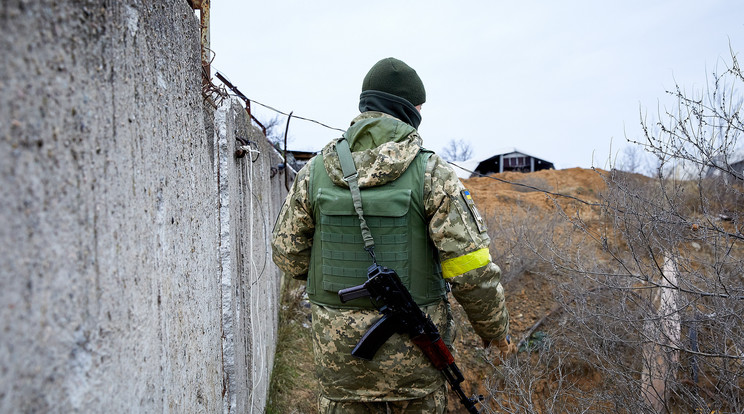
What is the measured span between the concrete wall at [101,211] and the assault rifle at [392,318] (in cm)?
57

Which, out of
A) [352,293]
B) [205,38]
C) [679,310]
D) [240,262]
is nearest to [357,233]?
[352,293]

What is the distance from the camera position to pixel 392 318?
171 cm

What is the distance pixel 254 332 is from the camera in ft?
8.50

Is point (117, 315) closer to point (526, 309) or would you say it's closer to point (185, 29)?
point (185, 29)

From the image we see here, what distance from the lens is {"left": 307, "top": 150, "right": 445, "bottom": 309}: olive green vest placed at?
5.66 feet

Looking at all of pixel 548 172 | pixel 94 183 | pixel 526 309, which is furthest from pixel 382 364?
pixel 548 172

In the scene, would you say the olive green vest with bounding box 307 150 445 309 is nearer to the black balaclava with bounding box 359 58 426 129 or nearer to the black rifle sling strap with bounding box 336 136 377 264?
the black rifle sling strap with bounding box 336 136 377 264

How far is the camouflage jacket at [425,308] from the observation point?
170 cm

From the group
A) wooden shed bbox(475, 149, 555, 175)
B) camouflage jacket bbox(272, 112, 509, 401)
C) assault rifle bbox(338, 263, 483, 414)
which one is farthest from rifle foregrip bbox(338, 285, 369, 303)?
wooden shed bbox(475, 149, 555, 175)

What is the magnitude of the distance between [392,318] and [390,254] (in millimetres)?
242

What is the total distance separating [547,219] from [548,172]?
1206 centimetres

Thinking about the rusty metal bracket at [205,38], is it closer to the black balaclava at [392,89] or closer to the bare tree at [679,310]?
the black balaclava at [392,89]

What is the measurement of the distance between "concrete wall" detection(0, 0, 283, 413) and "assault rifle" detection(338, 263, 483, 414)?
572mm

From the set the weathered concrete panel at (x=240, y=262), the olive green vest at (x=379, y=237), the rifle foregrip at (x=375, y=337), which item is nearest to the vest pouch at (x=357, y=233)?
the olive green vest at (x=379, y=237)
